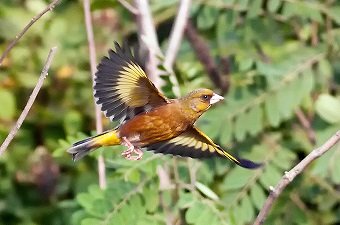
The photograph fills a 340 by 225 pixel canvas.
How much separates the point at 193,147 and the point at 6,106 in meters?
1.90

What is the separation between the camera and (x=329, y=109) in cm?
288

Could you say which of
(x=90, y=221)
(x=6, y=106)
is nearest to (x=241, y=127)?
(x=90, y=221)

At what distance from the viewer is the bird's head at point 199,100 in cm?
162

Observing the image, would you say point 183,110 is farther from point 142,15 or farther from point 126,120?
point 142,15

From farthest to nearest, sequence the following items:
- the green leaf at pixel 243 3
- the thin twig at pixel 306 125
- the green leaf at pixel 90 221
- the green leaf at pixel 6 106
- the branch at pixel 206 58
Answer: the green leaf at pixel 6 106 < the thin twig at pixel 306 125 < the branch at pixel 206 58 < the green leaf at pixel 243 3 < the green leaf at pixel 90 221

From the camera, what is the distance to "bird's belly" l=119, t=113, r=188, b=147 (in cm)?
160

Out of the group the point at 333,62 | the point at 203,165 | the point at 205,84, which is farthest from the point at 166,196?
the point at 333,62

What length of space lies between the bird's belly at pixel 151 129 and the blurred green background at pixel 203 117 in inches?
20.7

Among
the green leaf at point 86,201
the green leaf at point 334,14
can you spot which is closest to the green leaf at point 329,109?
the green leaf at point 334,14

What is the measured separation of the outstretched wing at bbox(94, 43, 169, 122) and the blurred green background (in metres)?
0.52

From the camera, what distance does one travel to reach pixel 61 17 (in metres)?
3.79

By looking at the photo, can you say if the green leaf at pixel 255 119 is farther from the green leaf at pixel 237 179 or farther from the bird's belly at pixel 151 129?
the bird's belly at pixel 151 129

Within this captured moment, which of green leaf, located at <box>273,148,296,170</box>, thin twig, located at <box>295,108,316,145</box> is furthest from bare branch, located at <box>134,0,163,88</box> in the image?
thin twig, located at <box>295,108,316,145</box>

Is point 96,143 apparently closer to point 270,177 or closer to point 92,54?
point 92,54
